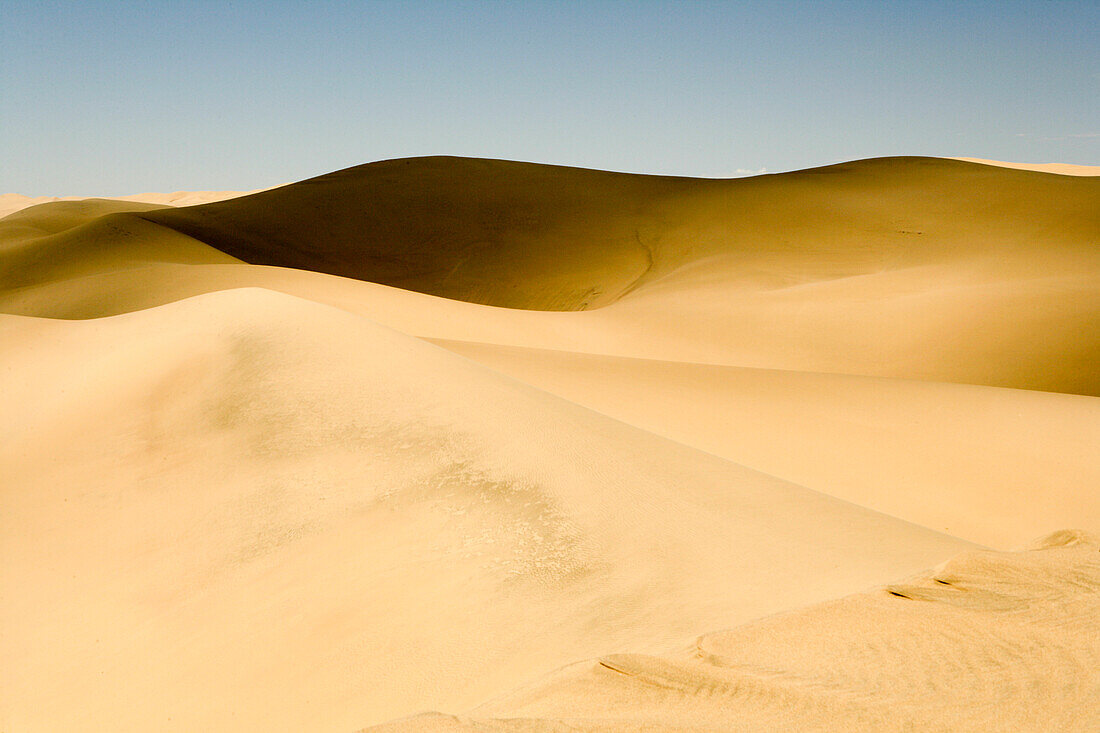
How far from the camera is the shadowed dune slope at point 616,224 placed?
2105cm

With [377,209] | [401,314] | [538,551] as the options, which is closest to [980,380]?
[401,314]

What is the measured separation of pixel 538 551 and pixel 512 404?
1740 millimetres

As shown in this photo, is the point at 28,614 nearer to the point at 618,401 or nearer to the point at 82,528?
the point at 82,528

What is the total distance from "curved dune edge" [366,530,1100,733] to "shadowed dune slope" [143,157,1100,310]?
16400 mm

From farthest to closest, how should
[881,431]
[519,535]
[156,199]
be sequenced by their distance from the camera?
[156,199], [881,431], [519,535]

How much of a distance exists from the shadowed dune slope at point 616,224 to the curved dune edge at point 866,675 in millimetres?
16400

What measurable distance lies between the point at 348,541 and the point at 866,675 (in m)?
2.37

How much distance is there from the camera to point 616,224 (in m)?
26.8

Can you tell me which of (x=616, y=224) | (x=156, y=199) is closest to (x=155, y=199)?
(x=156, y=199)

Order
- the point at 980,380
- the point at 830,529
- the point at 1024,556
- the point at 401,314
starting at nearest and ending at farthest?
the point at 1024,556
the point at 830,529
the point at 980,380
the point at 401,314

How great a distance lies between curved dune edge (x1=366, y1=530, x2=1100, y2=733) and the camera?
1967 mm

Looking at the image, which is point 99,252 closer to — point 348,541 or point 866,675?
point 348,541

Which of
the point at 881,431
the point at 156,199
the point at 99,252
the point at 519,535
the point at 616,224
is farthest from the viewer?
the point at 156,199

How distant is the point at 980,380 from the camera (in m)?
11.2
